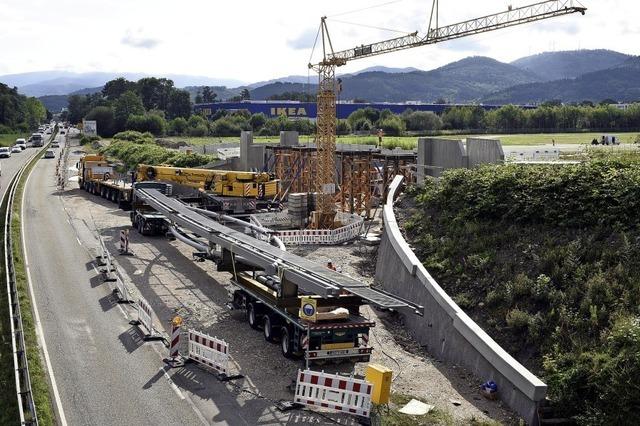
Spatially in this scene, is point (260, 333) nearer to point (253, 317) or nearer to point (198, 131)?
point (253, 317)

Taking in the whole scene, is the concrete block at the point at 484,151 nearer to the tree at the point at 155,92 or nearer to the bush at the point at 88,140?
the bush at the point at 88,140

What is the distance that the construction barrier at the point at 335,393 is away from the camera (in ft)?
49.0

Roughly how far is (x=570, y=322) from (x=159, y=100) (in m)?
191

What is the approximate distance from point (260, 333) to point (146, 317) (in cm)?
346

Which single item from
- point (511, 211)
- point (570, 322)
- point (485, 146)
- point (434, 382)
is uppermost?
point (485, 146)

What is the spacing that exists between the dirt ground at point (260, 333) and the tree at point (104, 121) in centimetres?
10820

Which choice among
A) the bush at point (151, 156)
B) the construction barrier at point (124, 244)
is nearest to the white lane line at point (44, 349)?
the construction barrier at point (124, 244)

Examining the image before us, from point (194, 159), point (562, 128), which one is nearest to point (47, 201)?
point (194, 159)

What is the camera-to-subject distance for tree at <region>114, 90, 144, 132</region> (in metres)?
141

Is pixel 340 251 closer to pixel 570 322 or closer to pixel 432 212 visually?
pixel 432 212

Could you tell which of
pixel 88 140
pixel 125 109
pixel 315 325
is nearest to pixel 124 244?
pixel 315 325

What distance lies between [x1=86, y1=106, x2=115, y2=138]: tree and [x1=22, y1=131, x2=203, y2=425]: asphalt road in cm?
11433

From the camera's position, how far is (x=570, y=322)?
680 inches

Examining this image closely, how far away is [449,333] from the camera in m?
19.2
